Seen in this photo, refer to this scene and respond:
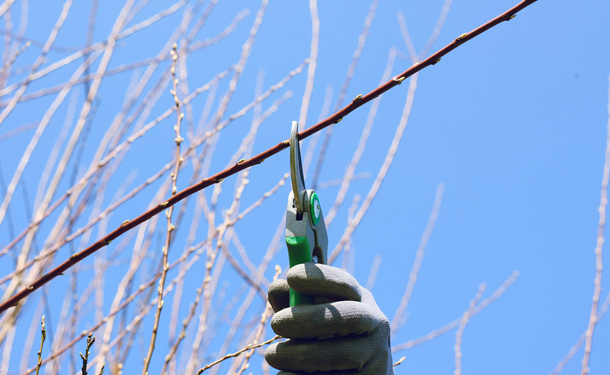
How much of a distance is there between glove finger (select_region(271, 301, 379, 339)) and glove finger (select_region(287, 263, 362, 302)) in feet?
0.12

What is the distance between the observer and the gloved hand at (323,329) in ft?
4.14

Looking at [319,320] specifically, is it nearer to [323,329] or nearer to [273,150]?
[323,329]

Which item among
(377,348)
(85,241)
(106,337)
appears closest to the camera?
(377,348)

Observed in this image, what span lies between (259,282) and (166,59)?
102 centimetres

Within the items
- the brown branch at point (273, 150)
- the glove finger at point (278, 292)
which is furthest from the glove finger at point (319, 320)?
the brown branch at point (273, 150)

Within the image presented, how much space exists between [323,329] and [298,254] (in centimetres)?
18

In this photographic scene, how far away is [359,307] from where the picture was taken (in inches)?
51.9

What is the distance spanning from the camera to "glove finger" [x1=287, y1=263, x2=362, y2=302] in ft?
4.11

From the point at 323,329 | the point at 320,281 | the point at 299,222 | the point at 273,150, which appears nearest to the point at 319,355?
the point at 323,329

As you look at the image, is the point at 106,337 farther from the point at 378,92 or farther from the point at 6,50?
the point at 378,92

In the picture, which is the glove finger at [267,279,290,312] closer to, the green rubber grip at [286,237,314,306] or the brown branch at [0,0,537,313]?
the green rubber grip at [286,237,314,306]

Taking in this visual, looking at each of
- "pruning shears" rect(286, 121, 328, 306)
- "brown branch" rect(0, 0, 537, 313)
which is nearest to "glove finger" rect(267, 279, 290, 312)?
"pruning shears" rect(286, 121, 328, 306)

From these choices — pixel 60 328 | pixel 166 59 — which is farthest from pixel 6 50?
pixel 60 328

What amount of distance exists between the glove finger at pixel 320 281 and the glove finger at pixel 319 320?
0.04 meters
